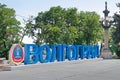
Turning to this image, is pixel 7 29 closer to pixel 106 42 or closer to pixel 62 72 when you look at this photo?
pixel 106 42

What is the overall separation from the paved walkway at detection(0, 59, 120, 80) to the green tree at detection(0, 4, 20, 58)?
22.2 metres

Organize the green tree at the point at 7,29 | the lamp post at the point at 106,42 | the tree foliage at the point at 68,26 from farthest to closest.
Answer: the tree foliage at the point at 68,26 → the green tree at the point at 7,29 → the lamp post at the point at 106,42

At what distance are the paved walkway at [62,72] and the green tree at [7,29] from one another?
72.9ft

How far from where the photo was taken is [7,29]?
163 feet

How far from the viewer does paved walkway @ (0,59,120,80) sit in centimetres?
1586

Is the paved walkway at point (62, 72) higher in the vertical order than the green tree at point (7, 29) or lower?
lower

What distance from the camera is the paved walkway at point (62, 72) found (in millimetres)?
15859

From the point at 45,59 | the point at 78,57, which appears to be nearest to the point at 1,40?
the point at 78,57

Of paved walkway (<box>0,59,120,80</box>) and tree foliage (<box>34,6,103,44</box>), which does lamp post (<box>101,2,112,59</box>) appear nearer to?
tree foliage (<box>34,6,103,44</box>)

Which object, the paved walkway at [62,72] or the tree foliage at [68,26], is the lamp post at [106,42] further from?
the paved walkway at [62,72]

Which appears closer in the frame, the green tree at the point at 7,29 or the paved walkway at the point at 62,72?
the paved walkway at the point at 62,72

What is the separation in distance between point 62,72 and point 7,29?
105ft

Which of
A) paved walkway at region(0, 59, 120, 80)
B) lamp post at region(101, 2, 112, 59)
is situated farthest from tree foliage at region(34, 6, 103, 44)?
paved walkway at region(0, 59, 120, 80)

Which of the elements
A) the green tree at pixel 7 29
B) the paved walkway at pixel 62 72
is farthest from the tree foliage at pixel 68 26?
the paved walkway at pixel 62 72
